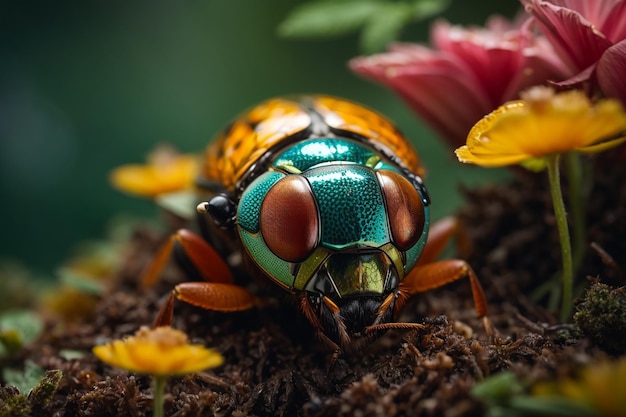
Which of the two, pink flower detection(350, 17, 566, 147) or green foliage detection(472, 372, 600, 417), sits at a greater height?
pink flower detection(350, 17, 566, 147)

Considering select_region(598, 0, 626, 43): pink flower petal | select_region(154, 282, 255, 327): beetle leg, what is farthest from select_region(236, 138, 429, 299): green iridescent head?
select_region(598, 0, 626, 43): pink flower petal

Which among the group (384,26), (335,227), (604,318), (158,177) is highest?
(384,26)

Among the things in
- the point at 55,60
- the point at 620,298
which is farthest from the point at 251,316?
the point at 55,60

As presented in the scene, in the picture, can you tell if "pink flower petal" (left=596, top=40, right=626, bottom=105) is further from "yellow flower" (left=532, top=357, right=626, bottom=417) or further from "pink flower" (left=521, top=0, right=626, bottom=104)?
"yellow flower" (left=532, top=357, right=626, bottom=417)

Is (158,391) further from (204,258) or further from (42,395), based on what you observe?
(204,258)

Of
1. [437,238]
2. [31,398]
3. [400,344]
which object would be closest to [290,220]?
[400,344]

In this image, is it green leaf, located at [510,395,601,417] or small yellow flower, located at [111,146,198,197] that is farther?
small yellow flower, located at [111,146,198,197]

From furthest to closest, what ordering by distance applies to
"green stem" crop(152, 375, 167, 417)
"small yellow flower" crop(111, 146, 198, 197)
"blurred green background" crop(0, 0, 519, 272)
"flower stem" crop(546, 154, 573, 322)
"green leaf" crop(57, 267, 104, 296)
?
"blurred green background" crop(0, 0, 519, 272)
"small yellow flower" crop(111, 146, 198, 197)
"green leaf" crop(57, 267, 104, 296)
"flower stem" crop(546, 154, 573, 322)
"green stem" crop(152, 375, 167, 417)
